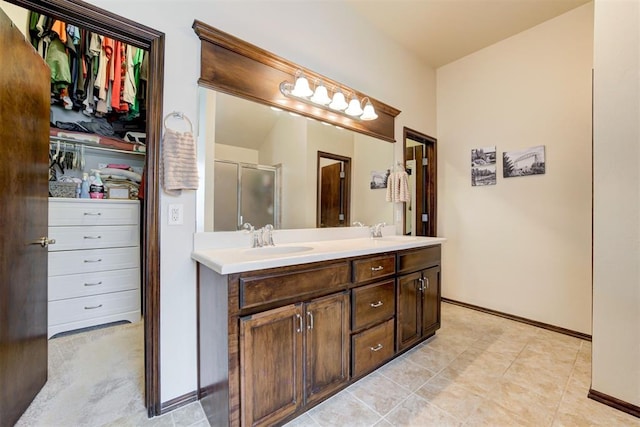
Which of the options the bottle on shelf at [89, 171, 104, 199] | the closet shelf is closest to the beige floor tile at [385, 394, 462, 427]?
the bottle on shelf at [89, 171, 104, 199]

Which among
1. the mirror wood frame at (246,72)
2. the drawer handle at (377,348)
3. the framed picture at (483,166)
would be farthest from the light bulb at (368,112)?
the drawer handle at (377,348)

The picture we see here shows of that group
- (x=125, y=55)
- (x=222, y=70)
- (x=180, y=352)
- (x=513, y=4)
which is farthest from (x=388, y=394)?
(x=125, y=55)

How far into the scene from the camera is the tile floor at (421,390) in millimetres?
1412

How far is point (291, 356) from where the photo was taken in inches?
52.4

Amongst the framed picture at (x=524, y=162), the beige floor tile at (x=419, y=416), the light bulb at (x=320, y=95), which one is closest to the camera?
the beige floor tile at (x=419, y=416)

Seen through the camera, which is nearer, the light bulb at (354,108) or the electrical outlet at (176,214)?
the electrical outlet at (176,214)

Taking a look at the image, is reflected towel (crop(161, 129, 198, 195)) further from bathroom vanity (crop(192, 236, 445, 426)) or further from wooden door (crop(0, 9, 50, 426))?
wooden door (crop(0, 9, 50, 426))

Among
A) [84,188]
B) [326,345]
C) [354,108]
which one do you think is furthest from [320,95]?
[84,188]

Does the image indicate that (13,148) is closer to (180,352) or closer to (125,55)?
(180,352)

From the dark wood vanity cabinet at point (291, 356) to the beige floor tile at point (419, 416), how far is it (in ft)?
1.04

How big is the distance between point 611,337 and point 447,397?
100 centimetres

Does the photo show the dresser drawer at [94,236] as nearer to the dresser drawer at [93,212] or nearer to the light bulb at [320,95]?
the dresser drawer at [93,212]

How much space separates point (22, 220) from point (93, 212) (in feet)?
4.00

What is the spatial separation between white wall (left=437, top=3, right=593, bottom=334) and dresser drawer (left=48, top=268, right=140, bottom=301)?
3.46 meters
